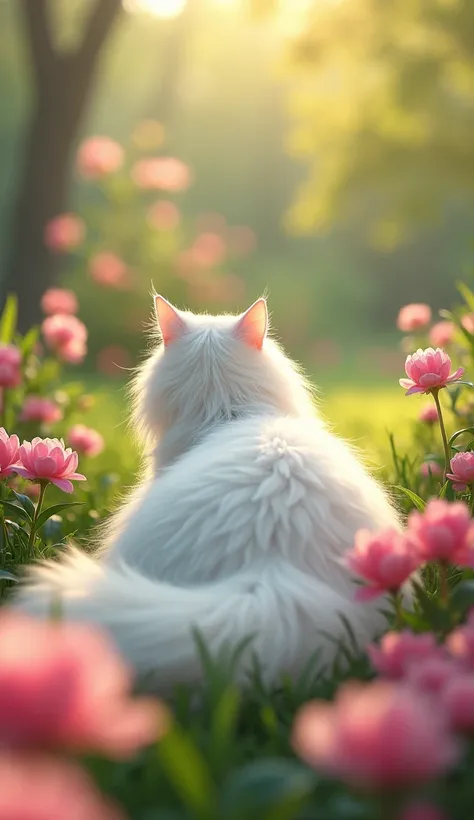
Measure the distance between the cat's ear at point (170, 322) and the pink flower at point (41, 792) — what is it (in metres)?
2.08

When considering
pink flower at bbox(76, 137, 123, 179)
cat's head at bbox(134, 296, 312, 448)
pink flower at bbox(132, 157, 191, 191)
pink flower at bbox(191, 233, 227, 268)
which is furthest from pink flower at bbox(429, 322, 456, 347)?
pink flower at bbox(191, 233, 227, 268)

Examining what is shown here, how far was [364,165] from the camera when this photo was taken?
10.3 metres

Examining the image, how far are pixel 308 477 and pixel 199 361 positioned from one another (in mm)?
780

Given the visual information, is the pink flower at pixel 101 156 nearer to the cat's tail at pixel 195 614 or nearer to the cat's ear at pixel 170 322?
the cat's ear at pixel 170 322

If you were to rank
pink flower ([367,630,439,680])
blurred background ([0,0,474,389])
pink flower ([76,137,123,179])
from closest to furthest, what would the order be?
1. pink flower ([367,630,439,680])
2. blurred background ([0,0,474,389])
3. pink flower ([76,137,123,179])

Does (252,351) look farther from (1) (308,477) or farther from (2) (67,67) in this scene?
(2) (67,67)

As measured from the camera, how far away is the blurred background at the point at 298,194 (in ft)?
28.4

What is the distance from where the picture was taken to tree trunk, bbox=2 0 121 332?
8203mm

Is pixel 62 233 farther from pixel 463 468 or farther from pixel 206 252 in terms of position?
pixel 463 468

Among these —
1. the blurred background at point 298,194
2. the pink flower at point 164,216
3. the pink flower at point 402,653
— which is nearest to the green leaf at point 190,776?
the pink flower at point 402,653

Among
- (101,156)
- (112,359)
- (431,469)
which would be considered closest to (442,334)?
(431,469)

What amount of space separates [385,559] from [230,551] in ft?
1.80

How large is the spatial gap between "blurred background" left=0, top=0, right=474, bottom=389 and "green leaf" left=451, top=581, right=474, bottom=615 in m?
2.48

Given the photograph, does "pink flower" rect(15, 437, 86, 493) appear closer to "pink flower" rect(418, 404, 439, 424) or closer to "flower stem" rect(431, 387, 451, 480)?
"flower stem" rect(431, 387, 451, 480)
